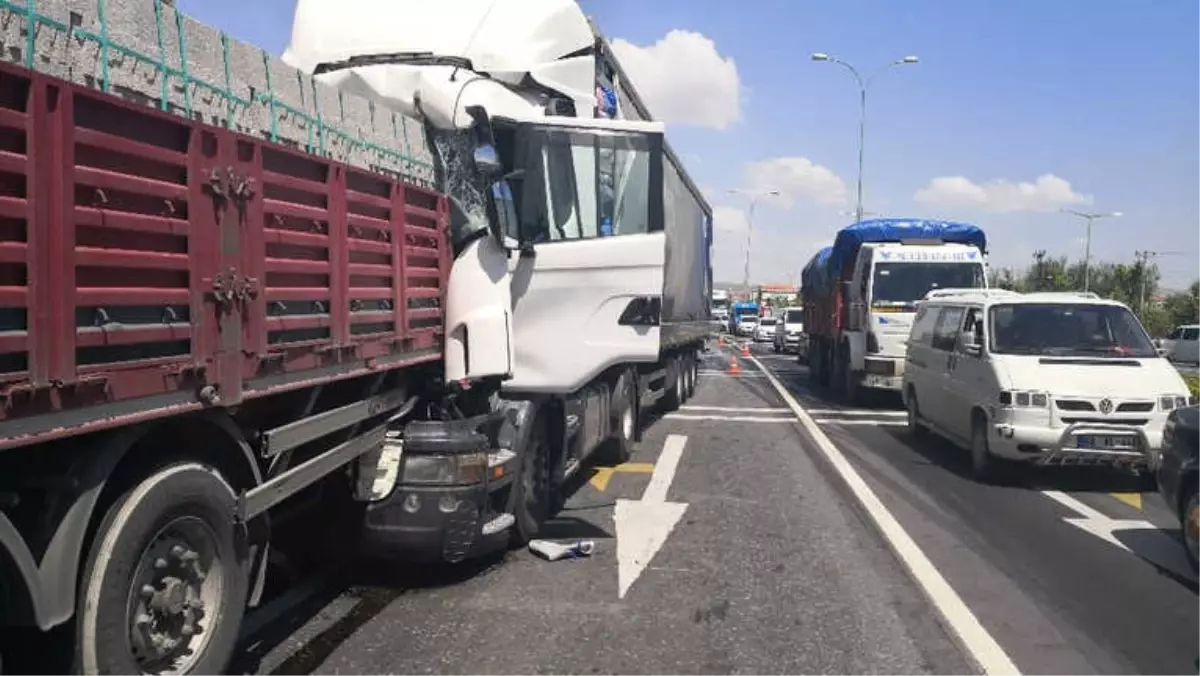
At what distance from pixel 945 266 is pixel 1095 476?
719 centimetres

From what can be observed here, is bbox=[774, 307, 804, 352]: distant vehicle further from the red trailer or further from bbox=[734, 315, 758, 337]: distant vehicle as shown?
the red trailer

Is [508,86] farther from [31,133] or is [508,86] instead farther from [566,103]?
[31,133]

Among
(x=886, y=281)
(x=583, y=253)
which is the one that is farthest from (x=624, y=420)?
(x=886, y=281)

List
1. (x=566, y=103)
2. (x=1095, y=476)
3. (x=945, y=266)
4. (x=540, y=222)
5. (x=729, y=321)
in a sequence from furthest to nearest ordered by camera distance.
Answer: (x=729, y=321) → (x=945, y=266) → (x=1095, y=476) → (x=566, y=103) → (x=540, y=222)

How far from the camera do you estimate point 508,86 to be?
7.08 metres

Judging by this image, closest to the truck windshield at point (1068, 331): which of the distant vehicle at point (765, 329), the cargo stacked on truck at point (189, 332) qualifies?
the cargo stacked on truck at point (189, 332)

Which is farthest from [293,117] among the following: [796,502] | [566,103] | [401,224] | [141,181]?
[796,502]

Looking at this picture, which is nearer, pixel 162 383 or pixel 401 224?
pixel 162 383

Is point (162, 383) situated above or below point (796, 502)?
above

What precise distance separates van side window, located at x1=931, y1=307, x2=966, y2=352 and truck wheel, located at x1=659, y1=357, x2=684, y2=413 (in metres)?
4.04

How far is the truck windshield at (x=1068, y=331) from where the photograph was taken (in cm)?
977

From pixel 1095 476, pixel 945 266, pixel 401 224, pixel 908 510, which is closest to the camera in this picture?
pixel 401 224

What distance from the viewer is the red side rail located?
2801mm

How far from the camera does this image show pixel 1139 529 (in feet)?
25.2
